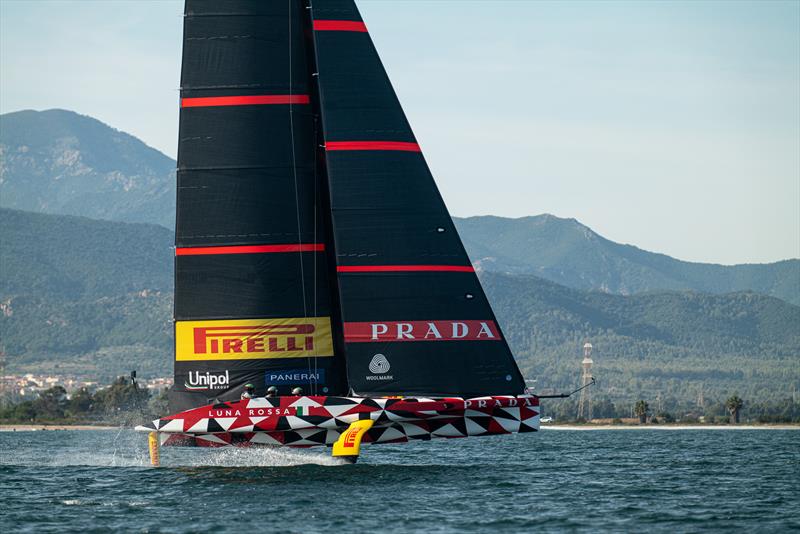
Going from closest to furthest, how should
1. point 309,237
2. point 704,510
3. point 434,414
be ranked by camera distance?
1. point 704,510
2. point 434,414
3. point 309,237

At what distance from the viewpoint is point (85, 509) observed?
110ft

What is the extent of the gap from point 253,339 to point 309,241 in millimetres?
3222

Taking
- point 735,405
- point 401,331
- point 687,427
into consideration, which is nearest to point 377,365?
point 401,331

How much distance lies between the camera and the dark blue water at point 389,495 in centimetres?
3069

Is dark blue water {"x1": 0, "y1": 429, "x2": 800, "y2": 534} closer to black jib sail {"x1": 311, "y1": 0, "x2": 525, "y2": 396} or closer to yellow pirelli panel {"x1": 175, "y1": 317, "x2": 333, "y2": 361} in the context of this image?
black jib sail {"x1": 311, "y1": 0, "x2": 525, "y2": 396}

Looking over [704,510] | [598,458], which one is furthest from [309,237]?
[598,458]

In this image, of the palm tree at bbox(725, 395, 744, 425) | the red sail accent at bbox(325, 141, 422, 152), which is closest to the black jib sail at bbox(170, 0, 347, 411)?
the red sail accent at bbox(325, 141, 422, 152)

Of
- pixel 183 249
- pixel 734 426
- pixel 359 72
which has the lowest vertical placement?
pixel 734 426

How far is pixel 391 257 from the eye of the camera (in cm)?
3850

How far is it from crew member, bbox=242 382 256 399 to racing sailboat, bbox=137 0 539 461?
0.81ft

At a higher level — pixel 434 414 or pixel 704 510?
pixel 434 414

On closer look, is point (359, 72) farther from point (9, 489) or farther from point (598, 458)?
point (598, 458)

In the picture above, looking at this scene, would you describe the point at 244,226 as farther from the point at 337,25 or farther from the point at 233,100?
the point at 337,25

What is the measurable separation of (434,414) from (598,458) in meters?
18.6
